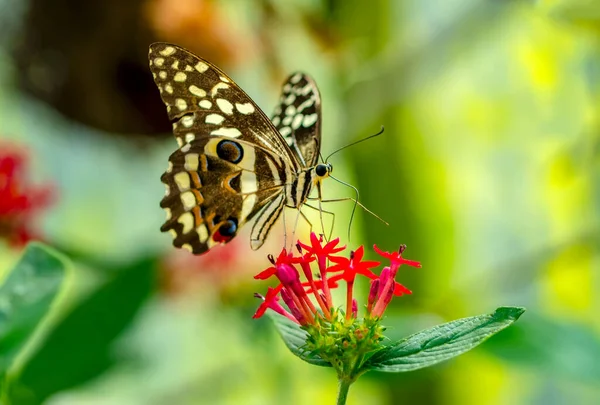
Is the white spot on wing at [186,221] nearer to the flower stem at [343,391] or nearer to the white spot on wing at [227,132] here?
the white spot on wing at [227,132]

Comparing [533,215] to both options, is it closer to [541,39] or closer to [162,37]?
[541,39]

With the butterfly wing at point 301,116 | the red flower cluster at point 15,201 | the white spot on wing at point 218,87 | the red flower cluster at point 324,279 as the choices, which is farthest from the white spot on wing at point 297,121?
the red flower cluster at point 15,201

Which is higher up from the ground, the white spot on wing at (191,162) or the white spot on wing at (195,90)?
the white spot on wing at (195,90)

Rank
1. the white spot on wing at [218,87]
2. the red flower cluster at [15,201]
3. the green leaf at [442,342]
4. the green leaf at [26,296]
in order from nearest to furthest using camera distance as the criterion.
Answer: the green leaf at [442,342] < the green leaf at [26,296] < the white spot on wing at [218,87] < the red flower cluster at [15,201]

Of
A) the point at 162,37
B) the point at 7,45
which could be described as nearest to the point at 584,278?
the point at 162,37

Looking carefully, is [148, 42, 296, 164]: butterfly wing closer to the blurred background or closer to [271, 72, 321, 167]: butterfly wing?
[271, 72, 321, 167]: butterfly wing

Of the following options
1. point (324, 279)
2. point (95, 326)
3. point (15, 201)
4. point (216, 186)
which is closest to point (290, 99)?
point (216, 186)

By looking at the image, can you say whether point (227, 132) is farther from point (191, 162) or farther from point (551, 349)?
point (551, 349)
